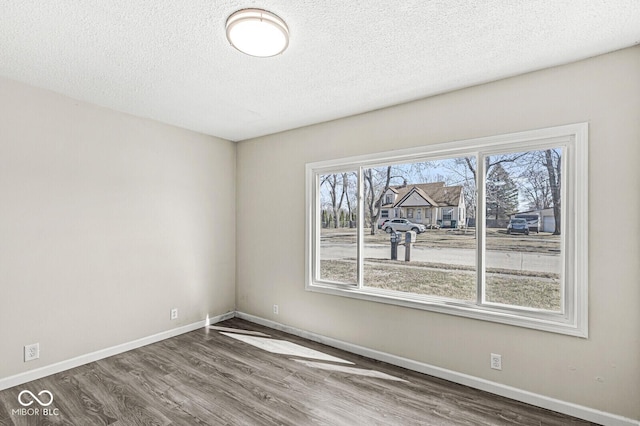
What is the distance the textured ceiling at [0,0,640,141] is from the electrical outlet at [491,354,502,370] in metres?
2.26

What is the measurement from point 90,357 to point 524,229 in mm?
4130

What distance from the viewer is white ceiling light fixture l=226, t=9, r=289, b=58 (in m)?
1.79

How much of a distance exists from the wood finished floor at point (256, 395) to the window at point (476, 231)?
26.0 inches

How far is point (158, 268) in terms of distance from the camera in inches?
146

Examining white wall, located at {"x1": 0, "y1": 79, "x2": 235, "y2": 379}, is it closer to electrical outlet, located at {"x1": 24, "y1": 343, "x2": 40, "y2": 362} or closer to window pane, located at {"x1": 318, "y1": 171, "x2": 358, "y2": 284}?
electrical outlet, located at {"x1": 24, "y1": 343, "x2": 40, "y2": 362}

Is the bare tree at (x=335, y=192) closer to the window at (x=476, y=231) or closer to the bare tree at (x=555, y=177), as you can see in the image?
the window at (x=476, y=231)

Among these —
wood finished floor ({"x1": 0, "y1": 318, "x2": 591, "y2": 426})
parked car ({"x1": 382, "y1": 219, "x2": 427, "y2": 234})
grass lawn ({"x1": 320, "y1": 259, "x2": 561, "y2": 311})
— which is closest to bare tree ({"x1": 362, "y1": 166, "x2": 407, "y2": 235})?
parked car ({"x1": 382, "y1": 219, "x2": 427, "y2": 234})

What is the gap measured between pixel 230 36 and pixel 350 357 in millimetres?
3007

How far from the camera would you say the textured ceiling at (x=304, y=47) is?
1.76 m

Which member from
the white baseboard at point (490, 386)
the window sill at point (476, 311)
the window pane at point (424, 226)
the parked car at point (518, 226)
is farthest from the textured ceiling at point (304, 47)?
the white baseboard at point (490, 386)

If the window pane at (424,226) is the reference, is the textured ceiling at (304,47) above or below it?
above

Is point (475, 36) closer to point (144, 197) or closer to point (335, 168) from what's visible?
point (335, 168)

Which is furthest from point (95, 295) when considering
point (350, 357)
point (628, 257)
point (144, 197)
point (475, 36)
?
point (628, 257)

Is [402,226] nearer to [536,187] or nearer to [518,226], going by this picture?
[518,226]
